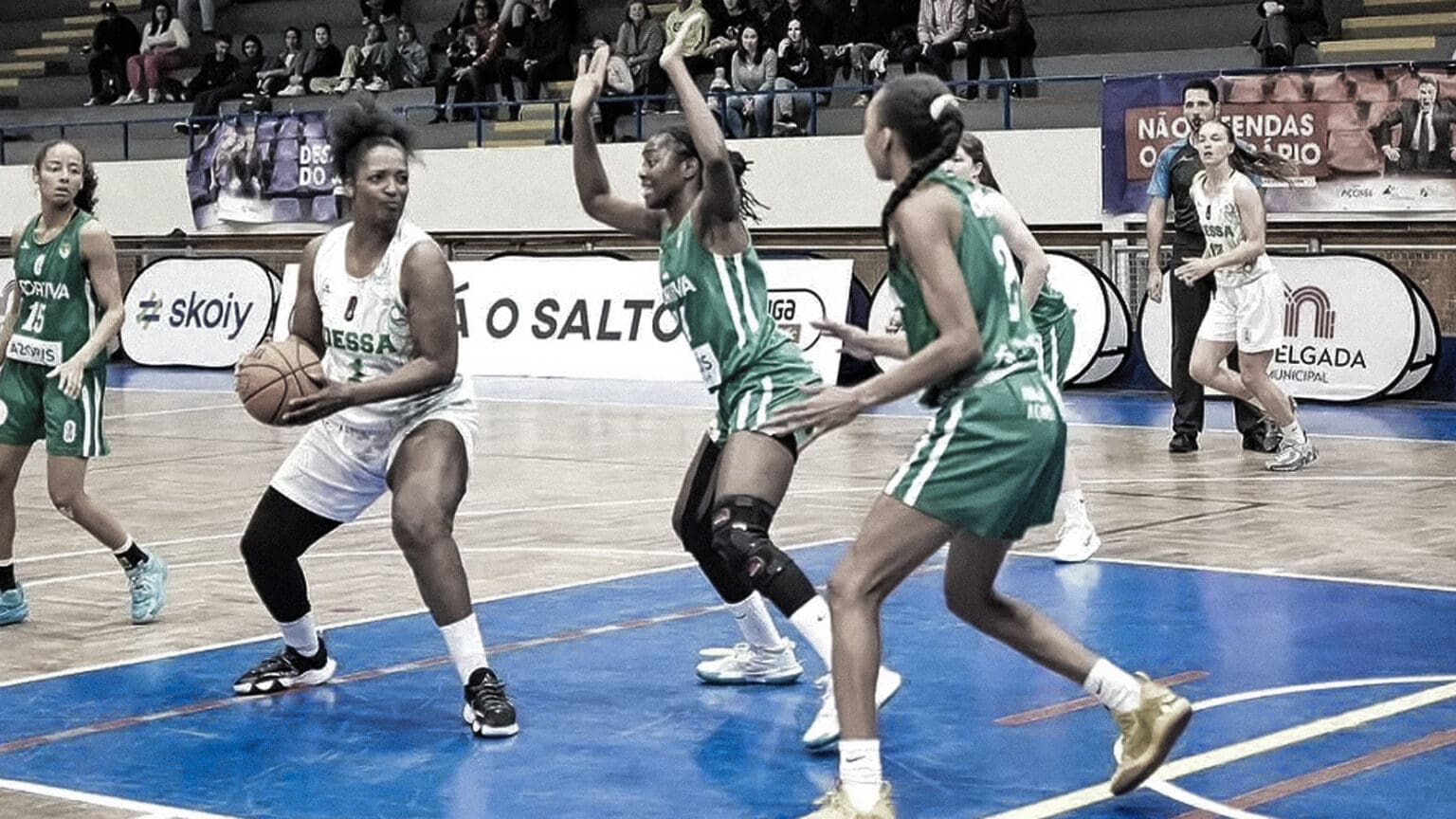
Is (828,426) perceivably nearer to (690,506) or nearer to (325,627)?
(690,506)

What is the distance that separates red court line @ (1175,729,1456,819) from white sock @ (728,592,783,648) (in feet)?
6.40

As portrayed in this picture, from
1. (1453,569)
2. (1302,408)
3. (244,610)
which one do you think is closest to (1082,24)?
(1302,408)

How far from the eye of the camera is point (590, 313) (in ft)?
66.8

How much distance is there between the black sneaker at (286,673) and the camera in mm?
7395

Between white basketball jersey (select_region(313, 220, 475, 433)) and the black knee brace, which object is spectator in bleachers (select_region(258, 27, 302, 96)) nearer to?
white basketball jersey (select_region(313, 220, 475, 433))

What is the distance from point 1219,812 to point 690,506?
2.10m

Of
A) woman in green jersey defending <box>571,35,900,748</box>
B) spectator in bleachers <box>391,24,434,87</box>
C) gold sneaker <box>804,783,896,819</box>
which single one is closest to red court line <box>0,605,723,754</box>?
woman in green jersey defending <box>571,35,900,748</box>

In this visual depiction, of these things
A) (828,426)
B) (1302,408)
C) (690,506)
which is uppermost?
(828,426)

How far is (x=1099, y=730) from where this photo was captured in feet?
21.7

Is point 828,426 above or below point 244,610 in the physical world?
above

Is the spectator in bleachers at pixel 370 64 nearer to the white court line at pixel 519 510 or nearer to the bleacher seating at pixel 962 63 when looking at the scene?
the bleacher seating at pixel 962 63

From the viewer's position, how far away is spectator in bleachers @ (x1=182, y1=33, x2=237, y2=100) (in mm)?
28281

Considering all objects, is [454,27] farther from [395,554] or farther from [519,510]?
[395,554]

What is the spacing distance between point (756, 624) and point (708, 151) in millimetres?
1677
